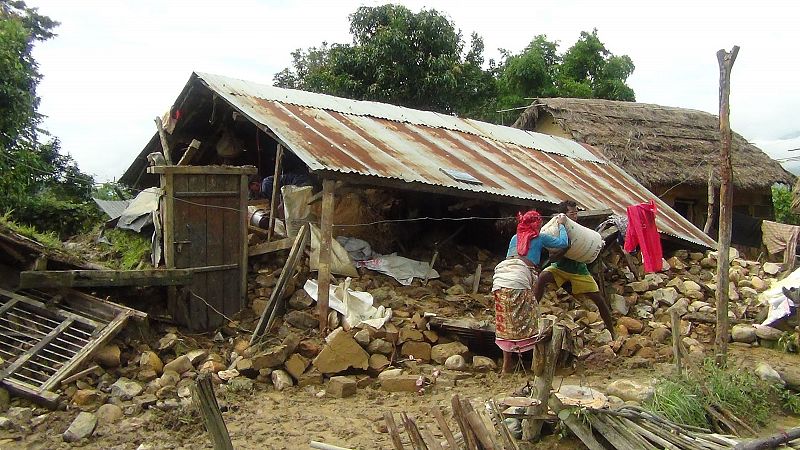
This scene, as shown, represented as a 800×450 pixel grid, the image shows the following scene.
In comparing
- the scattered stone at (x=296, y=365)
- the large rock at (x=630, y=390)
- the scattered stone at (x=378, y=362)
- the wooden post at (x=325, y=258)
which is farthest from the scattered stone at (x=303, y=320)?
the large rock at (x=630, y=390)

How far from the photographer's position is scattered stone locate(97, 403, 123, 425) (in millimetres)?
4938

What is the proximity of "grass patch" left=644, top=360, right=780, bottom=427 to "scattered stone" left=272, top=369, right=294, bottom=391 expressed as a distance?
117 inches

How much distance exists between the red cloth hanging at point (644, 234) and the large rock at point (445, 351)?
2.35m

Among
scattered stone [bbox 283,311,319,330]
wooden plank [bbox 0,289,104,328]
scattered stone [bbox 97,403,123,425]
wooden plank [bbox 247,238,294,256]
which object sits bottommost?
scattered stone [bbox 97,403,123,425]

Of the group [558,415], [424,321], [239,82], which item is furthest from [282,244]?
[558,415]

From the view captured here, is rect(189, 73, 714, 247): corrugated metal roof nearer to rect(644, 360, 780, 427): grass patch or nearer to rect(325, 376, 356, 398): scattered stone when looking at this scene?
rect(325, 376, 356, 398): scattered stone

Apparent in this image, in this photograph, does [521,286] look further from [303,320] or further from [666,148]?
[666,148]

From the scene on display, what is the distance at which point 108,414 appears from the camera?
5.00 meters

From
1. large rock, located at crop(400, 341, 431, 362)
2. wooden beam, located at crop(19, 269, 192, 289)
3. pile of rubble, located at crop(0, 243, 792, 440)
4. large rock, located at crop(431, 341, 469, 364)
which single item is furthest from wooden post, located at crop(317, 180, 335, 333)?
wooden beam, located at crop(19, 269, 192, 289)

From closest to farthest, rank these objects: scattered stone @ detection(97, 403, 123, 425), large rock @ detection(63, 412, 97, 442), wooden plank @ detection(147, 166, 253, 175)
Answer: large rock @ detection(63, 412, 97, 442), scattered stone @ detection(97, 403, 123, 425), wooden plank @ detection(147, 166, 253, 175)

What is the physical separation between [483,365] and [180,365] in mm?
2793

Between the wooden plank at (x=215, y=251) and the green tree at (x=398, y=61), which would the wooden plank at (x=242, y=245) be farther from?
the green tree at (x=398, y=61)

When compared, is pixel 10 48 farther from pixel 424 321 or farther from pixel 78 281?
pixel 424 321

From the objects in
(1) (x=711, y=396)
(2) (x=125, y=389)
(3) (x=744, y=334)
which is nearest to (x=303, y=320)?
(2) (x=125, y=389)
